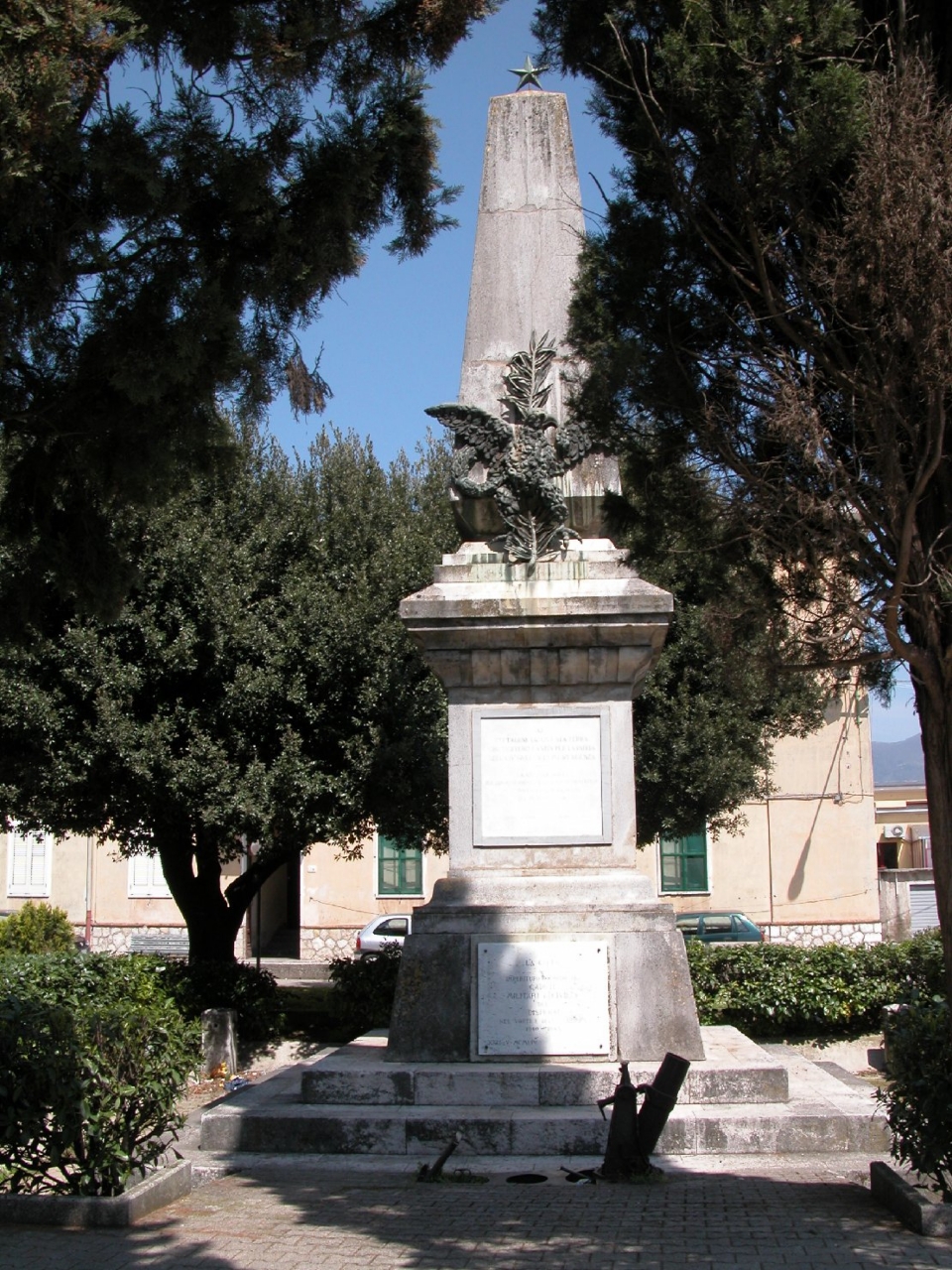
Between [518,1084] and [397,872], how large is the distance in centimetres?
2132

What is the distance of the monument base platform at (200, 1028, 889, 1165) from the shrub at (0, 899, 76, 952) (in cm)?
1676

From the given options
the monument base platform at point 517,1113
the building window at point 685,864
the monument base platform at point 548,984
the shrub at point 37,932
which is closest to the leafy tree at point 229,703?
the monument base platform at point 548,984

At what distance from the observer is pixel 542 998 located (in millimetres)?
8008

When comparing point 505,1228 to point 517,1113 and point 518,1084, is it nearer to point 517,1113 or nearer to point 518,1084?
point 517,1113

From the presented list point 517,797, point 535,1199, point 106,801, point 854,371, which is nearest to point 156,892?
point 106,801

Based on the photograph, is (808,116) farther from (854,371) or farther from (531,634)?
(531,634)

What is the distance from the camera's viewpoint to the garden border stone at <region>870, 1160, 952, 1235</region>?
531cm

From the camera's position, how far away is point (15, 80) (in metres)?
5.34

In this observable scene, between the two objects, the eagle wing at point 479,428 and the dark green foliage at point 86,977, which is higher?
the eagle wing at point 479,428

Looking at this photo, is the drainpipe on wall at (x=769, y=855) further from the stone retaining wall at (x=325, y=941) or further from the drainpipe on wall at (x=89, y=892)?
the drainpipe on wall at (x=89, y=892)

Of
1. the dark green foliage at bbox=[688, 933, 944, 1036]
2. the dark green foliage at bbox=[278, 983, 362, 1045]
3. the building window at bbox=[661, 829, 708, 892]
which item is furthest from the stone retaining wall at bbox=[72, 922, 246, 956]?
the dark green foliage at bbox=[688, 933, 944, 1036]

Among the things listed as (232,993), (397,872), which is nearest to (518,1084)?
(232,993)

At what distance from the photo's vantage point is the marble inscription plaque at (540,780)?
846cm

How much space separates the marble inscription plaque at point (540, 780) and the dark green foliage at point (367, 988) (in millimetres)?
5914
